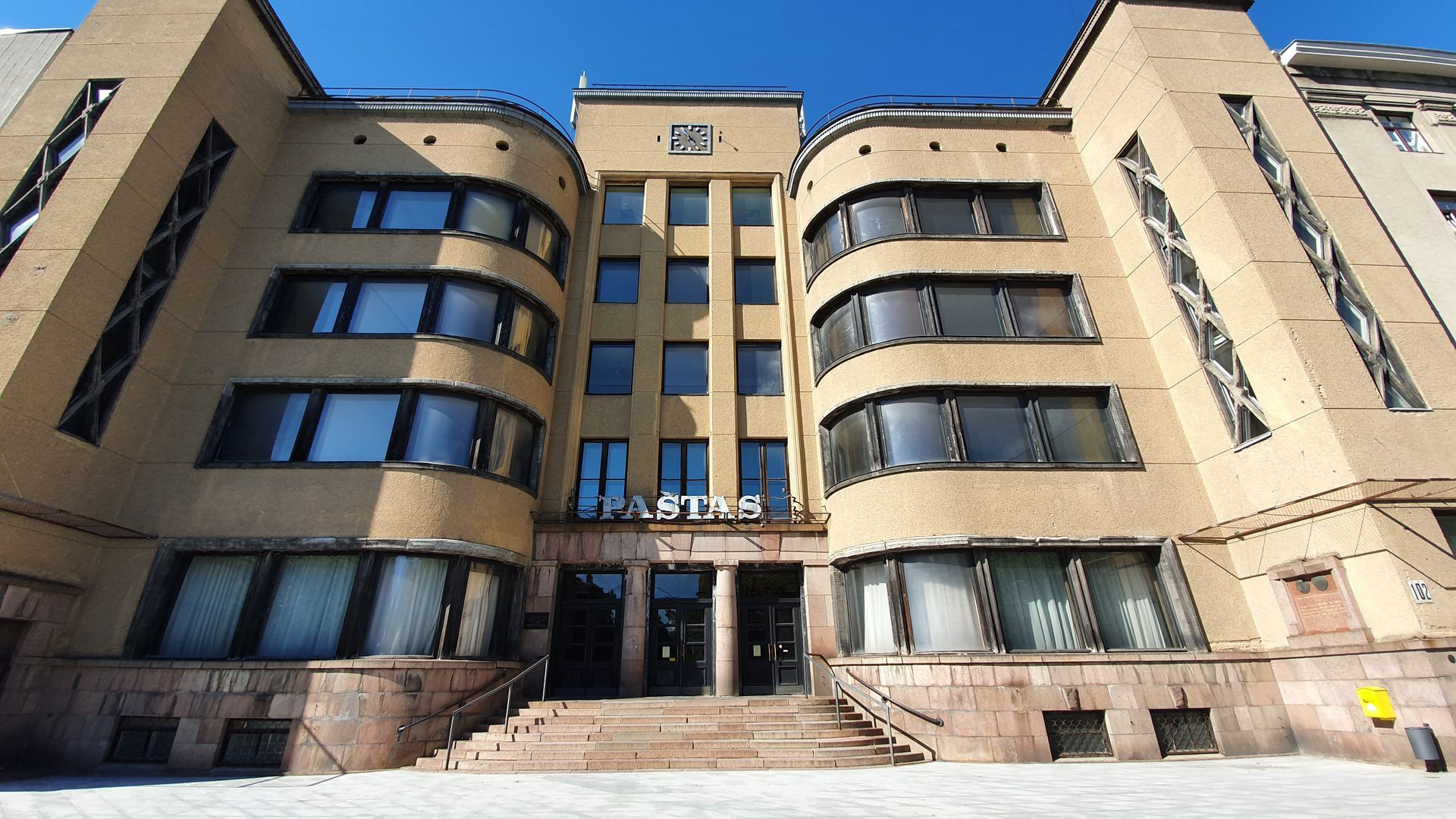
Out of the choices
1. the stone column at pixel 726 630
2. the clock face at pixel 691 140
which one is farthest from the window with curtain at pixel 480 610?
the clock face at pixel 691 140

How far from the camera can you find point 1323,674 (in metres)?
11.6

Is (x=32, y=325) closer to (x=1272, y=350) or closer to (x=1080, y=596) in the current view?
(x=1080, y=596)

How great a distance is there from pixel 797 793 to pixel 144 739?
12797 mm

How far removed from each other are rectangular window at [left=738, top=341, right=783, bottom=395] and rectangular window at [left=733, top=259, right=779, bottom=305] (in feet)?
5.58

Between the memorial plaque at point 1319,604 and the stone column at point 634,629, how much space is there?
14.1 m

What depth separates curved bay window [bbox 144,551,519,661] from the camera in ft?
41.6

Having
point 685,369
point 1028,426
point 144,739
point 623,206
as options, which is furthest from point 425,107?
point 1028,426

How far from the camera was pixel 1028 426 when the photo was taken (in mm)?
15023

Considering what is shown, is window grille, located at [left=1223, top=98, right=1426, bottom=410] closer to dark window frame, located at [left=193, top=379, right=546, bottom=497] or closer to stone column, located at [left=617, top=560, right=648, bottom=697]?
stone column, located at [left=617, top=560, right=648, bottom=697]

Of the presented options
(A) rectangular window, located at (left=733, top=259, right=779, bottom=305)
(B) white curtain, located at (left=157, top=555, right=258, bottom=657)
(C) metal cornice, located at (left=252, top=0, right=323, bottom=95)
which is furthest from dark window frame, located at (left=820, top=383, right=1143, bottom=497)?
(C) metal cornice, located at (left=252, top=0, right=323, bottom=95)

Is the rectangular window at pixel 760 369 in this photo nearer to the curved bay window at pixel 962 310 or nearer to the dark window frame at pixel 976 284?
the dark window frame at pixel 976 284

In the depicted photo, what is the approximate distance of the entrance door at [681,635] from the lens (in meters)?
15.8

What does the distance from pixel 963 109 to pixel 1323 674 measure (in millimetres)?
16727

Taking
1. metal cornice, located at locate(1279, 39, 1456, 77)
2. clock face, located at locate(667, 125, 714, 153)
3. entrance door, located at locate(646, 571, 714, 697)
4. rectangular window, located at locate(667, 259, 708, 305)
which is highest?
clock face, located at locate(667, 125, 714, 153)
